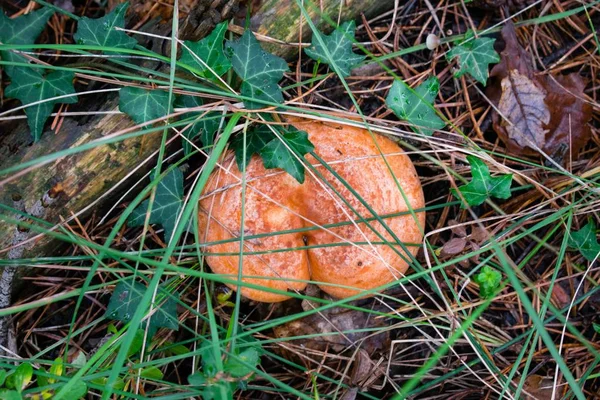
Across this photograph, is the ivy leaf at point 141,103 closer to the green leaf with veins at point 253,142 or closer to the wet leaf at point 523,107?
the green leaf with veins at point 253,142

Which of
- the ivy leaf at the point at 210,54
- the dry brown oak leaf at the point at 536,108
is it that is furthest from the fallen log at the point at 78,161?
the dry brown oak leaf at the point at 536,108

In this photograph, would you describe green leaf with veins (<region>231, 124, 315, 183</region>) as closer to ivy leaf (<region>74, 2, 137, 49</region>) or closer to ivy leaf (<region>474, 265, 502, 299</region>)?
ivy leaf (<region>74, 2, 137, 49</region>)

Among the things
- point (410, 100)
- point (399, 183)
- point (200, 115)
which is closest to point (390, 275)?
point (399, 183)

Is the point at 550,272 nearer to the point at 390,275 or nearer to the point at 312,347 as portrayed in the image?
the point at 390,275

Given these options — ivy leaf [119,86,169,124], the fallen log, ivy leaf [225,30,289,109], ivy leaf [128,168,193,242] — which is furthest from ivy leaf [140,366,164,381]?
ivy leaf [225,30,289,109]

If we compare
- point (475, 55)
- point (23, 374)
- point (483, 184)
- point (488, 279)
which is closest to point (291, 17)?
point (475, 55)

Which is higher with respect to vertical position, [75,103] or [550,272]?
[75,103]

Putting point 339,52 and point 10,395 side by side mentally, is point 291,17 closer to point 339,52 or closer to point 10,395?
point 339,52
